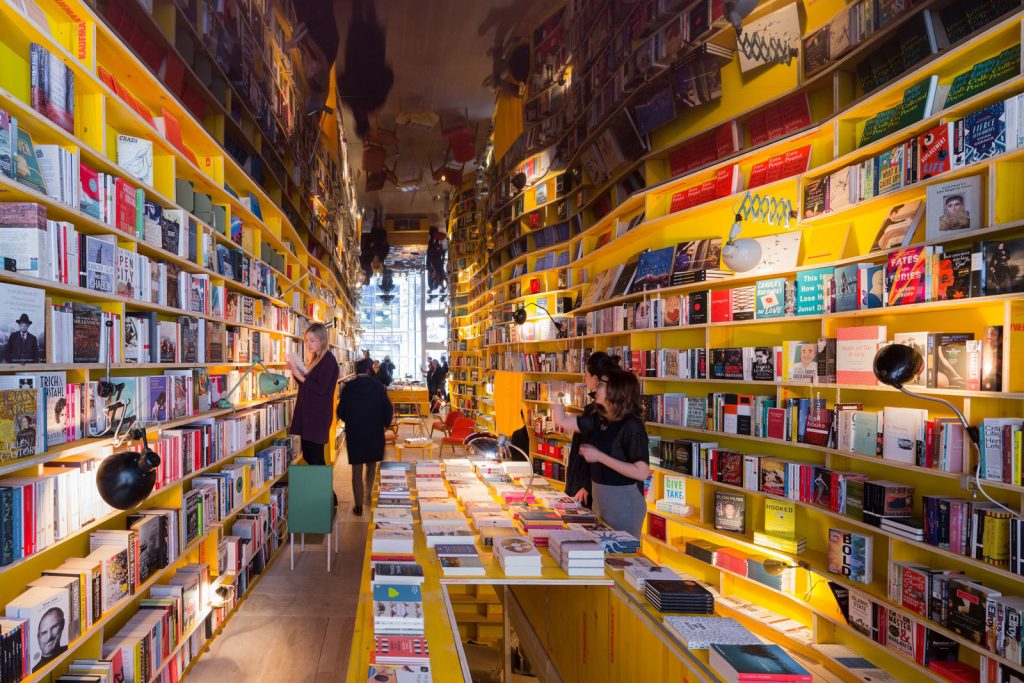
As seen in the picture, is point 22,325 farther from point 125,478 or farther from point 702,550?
point 702,550

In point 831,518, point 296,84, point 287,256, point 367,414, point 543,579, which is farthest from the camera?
point 296,84

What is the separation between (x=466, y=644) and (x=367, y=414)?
2.56m

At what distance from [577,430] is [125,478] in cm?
263

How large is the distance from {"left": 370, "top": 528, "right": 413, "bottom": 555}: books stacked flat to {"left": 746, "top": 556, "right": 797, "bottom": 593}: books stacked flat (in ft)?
Result: 7.55

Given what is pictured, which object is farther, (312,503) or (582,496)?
(312,503)

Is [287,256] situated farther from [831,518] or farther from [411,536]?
[831,518]

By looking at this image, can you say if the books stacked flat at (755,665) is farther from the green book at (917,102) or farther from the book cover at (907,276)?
the green book at (917,102)

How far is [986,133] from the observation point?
2.62m

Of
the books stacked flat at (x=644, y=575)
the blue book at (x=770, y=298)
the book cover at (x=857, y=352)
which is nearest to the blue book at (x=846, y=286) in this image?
the book cover at (x=857, y=352)

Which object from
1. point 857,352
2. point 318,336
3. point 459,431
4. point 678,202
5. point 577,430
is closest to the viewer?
point 857,352

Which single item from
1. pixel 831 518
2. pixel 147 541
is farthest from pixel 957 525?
pixel 147 541

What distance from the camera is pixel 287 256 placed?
6672 mm

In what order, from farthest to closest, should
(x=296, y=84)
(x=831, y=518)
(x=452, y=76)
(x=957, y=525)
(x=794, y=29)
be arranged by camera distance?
(x=452, y=76)
(x=296, y=84)
(x=794, y=29)
(x=831, y=518)
(x=957, y=525)


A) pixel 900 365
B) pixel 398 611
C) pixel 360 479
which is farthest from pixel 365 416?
pixel 900 365
